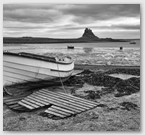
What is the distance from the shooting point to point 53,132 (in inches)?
148

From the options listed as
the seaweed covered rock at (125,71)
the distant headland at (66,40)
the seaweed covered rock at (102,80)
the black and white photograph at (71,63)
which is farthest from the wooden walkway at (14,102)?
the seaweed covered rock at (125,71)

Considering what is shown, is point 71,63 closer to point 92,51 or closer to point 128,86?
point 92,51

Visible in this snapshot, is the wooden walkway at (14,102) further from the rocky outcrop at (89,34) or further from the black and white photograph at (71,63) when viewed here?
the rocky outcrop at (89,34)

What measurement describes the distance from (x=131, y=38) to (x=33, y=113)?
2276 millimetres

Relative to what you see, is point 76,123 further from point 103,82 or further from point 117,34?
point 117,34

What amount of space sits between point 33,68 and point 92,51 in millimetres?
1241

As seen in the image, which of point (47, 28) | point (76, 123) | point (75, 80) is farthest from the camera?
point (75, 80)

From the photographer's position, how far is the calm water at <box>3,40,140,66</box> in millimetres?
4186

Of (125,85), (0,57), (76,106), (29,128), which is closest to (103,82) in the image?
(125,85)

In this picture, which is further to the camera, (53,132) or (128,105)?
(128,105)

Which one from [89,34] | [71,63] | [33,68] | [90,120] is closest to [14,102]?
[33,68]

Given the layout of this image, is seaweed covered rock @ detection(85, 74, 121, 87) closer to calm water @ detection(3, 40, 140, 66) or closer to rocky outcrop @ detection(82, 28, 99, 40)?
calm water @ detection(3, 40, 140, 66)

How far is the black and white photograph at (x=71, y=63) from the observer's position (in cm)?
384

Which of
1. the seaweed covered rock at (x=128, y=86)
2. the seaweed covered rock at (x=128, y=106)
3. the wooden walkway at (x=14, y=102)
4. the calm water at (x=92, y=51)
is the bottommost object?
the seaweed covered rock at (x=128, y=106)
